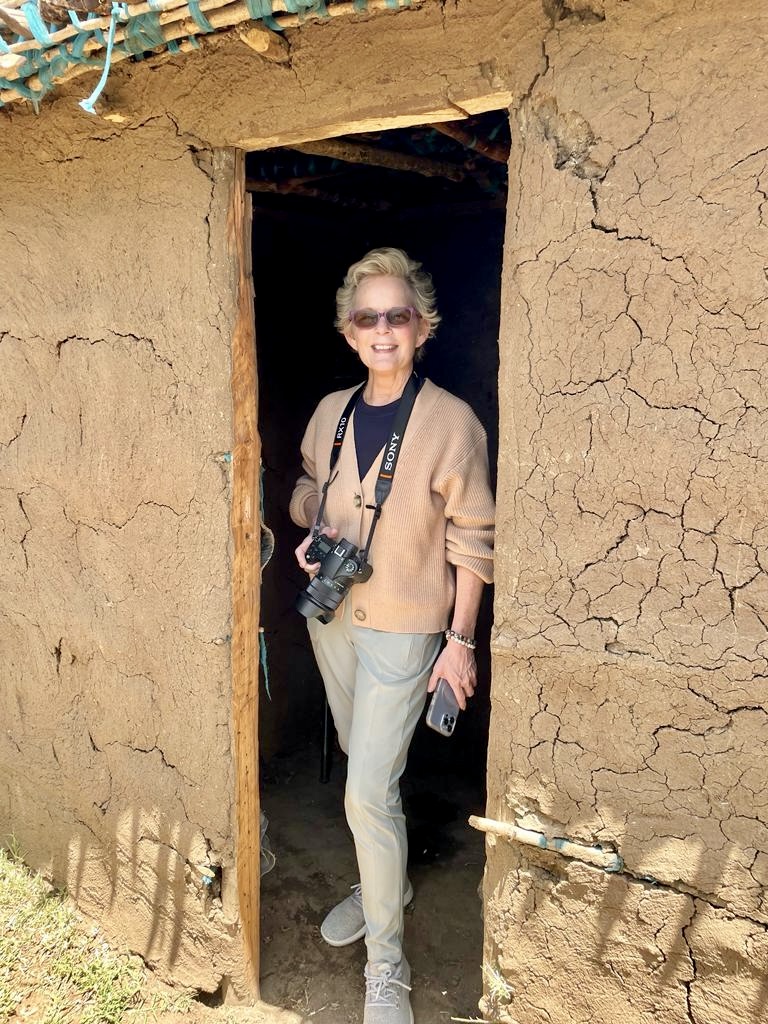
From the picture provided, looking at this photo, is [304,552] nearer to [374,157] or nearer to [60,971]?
[374,157]

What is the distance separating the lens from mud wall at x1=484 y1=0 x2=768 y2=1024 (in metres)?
1.75

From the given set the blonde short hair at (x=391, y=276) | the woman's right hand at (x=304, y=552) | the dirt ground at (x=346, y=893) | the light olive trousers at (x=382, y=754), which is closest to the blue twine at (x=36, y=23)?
the blonde short hair at (x=391, y=276)

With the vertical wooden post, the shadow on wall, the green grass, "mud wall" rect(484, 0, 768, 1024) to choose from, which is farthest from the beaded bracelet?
the green grass

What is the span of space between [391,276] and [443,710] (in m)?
1.33

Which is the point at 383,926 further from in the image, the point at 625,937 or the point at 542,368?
the point at 542,368

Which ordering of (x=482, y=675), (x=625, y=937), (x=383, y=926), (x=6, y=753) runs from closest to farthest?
(x=625, y=937) → (x=383, y=926) → (x=6, y=753) → (x=482, y=675)

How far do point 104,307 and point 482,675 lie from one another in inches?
98.6

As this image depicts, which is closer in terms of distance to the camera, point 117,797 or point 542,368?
point 542,368

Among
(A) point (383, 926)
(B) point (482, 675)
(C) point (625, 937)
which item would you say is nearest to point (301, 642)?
(B) point (482, 675)

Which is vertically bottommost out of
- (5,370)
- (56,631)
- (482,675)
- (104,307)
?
(482,675)

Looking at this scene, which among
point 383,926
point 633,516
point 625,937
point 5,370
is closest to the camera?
point 633,516

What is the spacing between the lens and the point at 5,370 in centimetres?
285

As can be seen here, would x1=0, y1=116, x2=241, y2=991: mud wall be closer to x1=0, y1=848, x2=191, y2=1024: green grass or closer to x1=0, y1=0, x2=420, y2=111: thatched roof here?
x1=0, y1=848, x2=191, y2=1024: green grass

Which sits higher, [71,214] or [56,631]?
[71,214]
